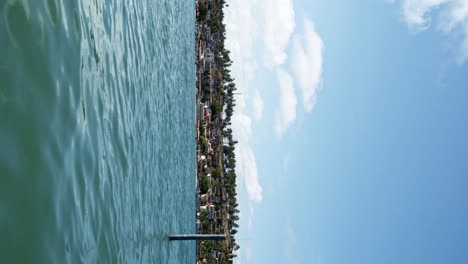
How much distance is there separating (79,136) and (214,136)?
8013 cm

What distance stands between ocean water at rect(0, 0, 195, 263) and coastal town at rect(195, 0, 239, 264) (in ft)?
151

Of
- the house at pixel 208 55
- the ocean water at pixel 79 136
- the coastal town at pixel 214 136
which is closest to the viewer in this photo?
the ocean water at pixel 79 136

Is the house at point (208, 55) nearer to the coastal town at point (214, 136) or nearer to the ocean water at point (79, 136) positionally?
the coastal town at point (214, 136)

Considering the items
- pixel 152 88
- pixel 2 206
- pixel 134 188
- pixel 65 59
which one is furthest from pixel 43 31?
pixel 152 88

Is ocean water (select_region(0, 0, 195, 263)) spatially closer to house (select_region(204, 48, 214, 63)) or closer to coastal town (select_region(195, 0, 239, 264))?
coastal town (select_region(195, 0, 239, 264))

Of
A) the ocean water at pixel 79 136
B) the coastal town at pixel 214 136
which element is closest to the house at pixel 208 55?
the coastal town at pixel 214 136

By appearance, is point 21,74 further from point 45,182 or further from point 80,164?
point 80,164

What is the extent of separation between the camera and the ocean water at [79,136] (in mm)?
8797

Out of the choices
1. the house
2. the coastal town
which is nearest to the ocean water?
the coastal town

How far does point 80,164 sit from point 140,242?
22.5 feet

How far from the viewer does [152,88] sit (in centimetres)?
2558

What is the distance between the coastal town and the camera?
7381 cm

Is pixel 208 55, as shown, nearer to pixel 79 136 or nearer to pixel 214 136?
pixel 214 136

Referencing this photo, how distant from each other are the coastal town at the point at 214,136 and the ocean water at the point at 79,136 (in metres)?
46.0
